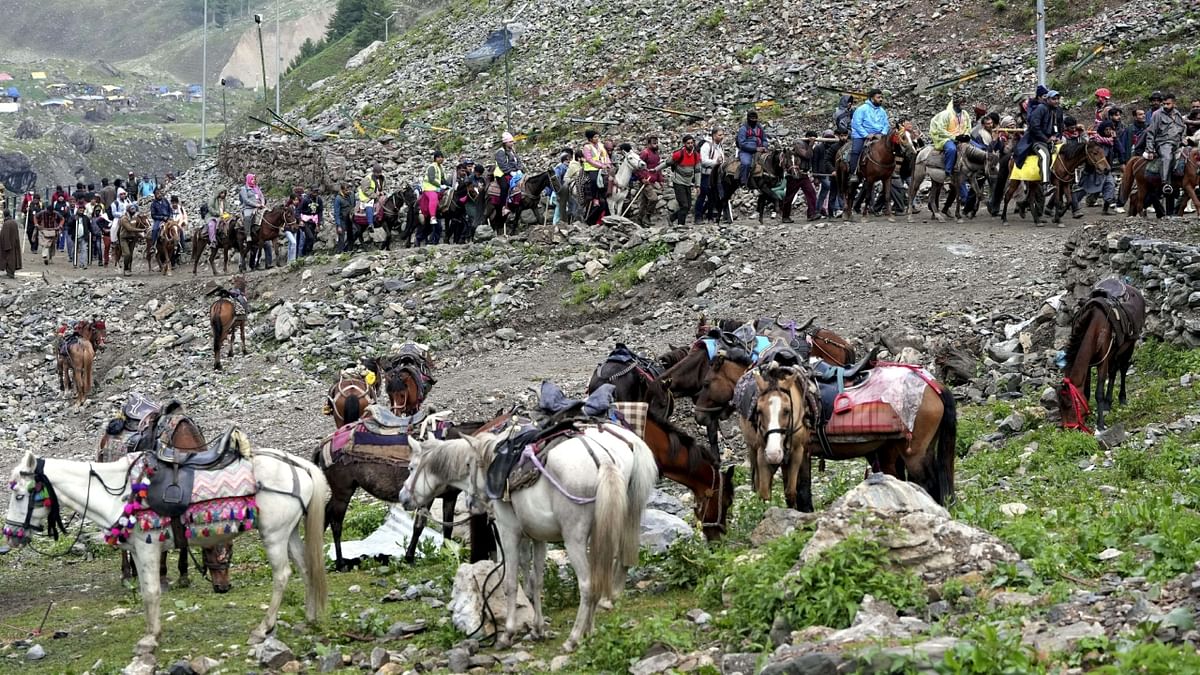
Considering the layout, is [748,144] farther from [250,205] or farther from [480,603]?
[480,603]

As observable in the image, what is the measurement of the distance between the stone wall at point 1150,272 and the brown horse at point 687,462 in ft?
22.7

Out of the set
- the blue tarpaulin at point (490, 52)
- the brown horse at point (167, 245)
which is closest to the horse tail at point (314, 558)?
the brown horse at point (167, 245)

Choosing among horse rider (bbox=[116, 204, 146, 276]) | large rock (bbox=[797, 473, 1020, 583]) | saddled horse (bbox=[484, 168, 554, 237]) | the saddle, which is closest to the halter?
large rock (bbox=[797, 473, 1020, 583])

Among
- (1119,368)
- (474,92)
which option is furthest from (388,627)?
(474,92)

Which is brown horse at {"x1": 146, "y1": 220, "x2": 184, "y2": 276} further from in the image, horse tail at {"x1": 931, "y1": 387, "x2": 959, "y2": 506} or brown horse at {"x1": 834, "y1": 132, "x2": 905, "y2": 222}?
horse tail at {"x1": 931, "y1": 387, "x2": 959, "y2": 506}

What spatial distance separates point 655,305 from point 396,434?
1137 cm

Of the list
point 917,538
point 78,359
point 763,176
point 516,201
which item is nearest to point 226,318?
point 78,359

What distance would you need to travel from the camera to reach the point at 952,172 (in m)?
25.7

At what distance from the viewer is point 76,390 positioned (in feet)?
86.1

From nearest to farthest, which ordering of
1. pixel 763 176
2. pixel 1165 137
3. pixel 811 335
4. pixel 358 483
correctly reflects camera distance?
Result: 1. pixel 358 483
2. pixel 811 335
3. pixel 1165 137
4. pixel 763 176

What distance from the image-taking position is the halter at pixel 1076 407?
46.0 feet

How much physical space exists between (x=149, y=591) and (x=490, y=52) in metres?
38.8

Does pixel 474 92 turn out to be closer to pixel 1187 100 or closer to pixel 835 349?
pixel 1187 100

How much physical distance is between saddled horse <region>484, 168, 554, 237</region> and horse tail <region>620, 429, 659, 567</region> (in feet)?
67.2
